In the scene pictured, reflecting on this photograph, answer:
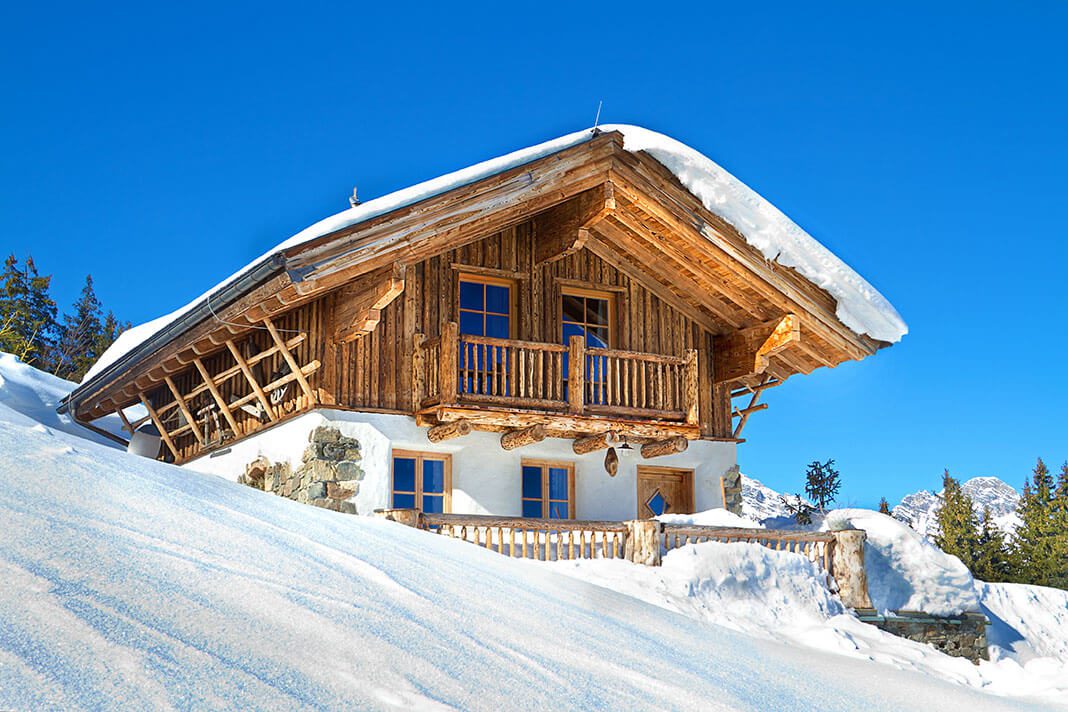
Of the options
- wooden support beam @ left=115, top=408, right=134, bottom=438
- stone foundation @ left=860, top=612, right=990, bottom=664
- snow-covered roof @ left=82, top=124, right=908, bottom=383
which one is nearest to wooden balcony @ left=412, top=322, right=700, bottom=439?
snow-covered roof @ left=82, top=124, right=908, bottom=383

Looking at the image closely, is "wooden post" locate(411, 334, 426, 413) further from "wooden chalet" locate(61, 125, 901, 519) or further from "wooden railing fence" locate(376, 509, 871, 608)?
"wooden railing fence" locate(376, 509, 871, 608)

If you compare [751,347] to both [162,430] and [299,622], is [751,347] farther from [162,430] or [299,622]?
[299,622]

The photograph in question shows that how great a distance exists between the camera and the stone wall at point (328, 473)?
47.6ft

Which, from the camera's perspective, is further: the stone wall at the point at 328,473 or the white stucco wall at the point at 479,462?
the white stucco wall at the point at 479,462

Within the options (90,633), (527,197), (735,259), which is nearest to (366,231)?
(527,197)

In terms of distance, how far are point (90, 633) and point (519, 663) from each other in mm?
2116

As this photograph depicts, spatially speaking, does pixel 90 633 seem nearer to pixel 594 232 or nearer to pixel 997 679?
pixel 997 679

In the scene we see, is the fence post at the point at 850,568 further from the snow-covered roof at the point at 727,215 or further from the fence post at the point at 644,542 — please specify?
the snow-covered roof at the point at 727,215

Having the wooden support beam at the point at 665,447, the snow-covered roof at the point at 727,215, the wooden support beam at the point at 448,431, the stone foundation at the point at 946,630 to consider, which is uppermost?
the snow-covered roof at the point at 727,215

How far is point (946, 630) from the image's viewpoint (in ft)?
46.4

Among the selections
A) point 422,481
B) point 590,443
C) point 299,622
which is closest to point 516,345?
point 590,443

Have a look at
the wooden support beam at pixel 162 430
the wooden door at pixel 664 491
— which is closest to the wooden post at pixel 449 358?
the wooden door at pixel 664 491

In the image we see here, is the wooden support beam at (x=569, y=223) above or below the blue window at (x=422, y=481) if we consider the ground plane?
above

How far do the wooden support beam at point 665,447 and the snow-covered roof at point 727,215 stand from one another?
2885 millimetres
